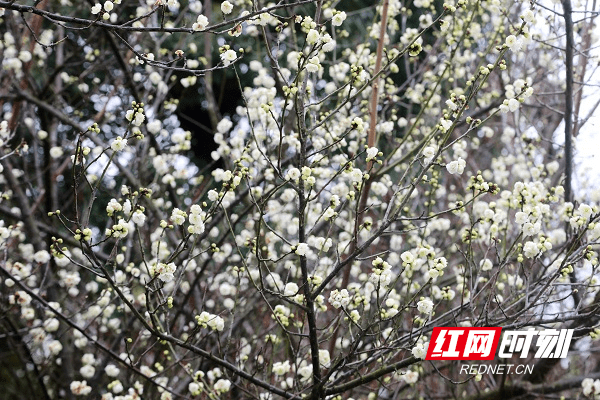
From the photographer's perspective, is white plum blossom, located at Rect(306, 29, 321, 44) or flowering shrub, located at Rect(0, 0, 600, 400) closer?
white plum blossom, located at Rect(306, 29, 321, 44)

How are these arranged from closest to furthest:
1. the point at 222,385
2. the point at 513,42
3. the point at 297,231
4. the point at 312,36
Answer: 1. the point at 312,36
2. the point at 513,42
3. the point at 222,385
4. the point at 297,231

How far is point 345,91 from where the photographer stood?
4.08 m

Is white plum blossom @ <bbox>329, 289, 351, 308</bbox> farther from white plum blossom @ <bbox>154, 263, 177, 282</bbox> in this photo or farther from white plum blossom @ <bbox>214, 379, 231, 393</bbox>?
white plum blossom @ <bbox>214, 379, 231, 393</bbox>

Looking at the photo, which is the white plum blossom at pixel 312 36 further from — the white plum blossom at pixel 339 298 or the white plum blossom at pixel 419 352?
the white plum blossom at pixel 419 352

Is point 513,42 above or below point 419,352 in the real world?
above

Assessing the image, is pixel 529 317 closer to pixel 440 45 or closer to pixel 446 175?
pixel 440 45

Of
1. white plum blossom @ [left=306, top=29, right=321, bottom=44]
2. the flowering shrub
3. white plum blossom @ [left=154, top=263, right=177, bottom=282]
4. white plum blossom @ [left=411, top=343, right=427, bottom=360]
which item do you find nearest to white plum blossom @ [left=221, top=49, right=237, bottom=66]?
the flowering shrub

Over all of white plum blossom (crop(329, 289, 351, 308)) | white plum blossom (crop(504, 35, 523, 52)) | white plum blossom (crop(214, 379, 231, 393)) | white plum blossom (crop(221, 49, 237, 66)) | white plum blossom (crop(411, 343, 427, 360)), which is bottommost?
white plum blossom (crop(411, 343, 427, 360))

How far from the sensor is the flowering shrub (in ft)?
7.88

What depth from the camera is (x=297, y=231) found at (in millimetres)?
4082

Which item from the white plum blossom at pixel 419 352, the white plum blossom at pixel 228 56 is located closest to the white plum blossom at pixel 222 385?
the white plum blossom at pixel 419 352

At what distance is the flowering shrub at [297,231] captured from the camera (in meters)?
2.40

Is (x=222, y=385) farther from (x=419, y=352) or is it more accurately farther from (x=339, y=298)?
(x=419, y=352)

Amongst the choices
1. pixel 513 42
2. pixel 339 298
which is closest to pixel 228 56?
pixel 339 298
